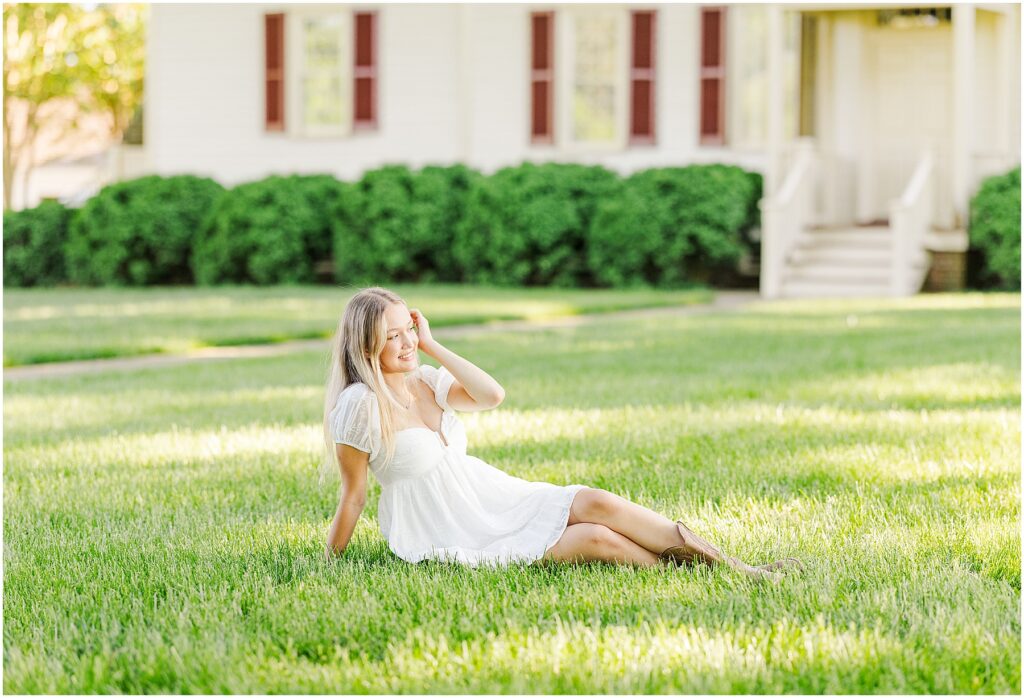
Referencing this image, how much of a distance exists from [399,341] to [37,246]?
1882 cm

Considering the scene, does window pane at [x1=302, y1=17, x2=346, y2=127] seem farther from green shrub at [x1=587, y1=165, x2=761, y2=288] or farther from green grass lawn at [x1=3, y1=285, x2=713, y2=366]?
green shrub at [x1=587, y1=165, x2=761, y2=288]

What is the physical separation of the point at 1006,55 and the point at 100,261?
1244cm

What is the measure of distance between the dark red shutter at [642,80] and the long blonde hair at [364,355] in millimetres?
16013

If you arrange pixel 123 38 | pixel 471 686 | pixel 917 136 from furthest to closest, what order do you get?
pixel 123 38 → pixel 917 136 → pixel 471 686

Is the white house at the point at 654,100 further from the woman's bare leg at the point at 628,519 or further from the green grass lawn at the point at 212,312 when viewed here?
the woman's bare leg at the point at 628,519

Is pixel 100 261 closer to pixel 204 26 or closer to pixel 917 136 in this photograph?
pixel 204 26

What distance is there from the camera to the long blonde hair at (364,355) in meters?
4.50

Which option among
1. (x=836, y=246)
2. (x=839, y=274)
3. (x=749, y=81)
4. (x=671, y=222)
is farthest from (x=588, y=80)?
(x=839, y=274)

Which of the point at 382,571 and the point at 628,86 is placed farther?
the point at 628,86

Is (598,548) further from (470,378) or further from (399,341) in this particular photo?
(399,341)

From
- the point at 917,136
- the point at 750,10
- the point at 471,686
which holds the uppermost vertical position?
the point at 750,10

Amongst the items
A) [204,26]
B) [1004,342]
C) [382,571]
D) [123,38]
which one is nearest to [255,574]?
[382,571]

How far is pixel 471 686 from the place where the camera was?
10.9ft

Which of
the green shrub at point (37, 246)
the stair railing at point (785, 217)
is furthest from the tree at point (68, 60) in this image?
the stair railing at point (785, 217)
